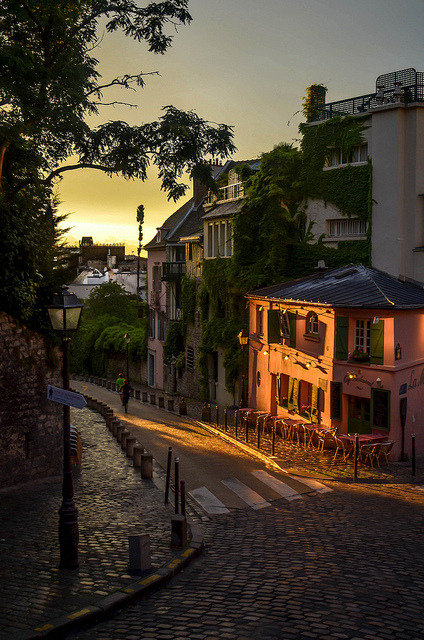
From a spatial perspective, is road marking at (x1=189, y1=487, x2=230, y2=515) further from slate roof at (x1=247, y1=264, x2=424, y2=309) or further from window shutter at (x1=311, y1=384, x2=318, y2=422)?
window shutter at (x1=311, y1=384, x2=318, y2=422)

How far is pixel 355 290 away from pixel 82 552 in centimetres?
1563

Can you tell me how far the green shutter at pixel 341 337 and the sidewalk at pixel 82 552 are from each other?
8496 millimetres

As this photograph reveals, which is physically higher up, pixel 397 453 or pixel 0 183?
pixel 0 183

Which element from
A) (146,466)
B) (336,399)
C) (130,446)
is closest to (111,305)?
(336,399)

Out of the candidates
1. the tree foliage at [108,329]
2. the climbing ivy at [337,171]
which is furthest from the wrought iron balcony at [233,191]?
the tree foliage at [108,329]

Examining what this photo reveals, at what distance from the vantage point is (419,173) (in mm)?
28016

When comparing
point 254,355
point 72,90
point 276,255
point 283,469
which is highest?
point 72,90

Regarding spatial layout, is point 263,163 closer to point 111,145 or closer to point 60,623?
point 111,145

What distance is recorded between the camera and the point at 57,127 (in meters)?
17.8

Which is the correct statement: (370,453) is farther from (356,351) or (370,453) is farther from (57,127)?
(57,127)

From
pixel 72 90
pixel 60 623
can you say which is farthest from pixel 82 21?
pixel 60 623

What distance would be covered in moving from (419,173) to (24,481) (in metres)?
19.9

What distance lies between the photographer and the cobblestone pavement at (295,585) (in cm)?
804

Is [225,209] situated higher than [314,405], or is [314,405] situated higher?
[225,209]
